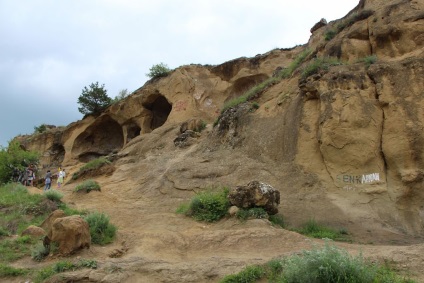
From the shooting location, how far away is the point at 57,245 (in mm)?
8305

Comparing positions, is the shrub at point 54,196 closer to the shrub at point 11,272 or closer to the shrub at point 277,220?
the shrub at point 11,272

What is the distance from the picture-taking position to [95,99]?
31531 mm

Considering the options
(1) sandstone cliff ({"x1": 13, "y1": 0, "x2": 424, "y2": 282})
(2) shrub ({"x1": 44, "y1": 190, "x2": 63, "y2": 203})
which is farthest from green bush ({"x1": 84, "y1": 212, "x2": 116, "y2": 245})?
(2) shrub ({"x1": 44, "y1": 190, "x2": 63, "y2": 203})

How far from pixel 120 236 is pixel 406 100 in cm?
907

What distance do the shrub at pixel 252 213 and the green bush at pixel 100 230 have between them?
122 inches

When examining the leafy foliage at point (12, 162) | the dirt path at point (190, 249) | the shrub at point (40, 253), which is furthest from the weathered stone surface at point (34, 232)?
the leafy foliage at point (12, 162)

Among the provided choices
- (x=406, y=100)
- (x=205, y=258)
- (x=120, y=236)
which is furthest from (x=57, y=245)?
(x=406, y=100)

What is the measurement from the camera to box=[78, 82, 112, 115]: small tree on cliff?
103 feet

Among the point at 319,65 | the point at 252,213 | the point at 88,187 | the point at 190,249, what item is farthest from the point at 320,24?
the point at 190,249

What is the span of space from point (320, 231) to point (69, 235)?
593cm

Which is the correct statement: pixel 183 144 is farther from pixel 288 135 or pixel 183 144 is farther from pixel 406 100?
pixel 406 100

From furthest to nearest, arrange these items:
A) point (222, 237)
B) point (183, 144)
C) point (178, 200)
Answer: point (183, 144), point (178, 200), point (222, 237)

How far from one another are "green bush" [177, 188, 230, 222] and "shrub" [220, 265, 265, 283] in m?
4.44

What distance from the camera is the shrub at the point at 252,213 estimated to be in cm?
1053
